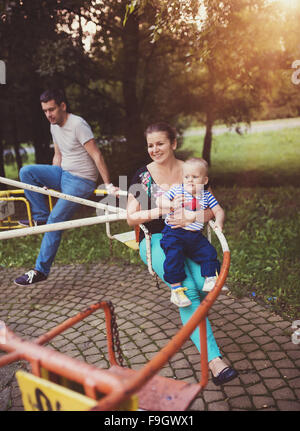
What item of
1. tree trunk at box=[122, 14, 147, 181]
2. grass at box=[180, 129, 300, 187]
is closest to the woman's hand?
tree trunk at box=[122, 14, 147, 181]

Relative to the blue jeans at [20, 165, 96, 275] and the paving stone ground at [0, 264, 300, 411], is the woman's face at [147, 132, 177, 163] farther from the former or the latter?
the paving stone ground at [0, 264, 300, 411]

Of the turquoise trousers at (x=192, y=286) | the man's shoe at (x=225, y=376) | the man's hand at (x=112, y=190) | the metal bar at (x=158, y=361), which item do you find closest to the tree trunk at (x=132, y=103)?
the man's hand at (x=112, y=190)

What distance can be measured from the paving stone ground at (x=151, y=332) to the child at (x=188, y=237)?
864mm

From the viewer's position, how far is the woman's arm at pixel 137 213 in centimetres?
296

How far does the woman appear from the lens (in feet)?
9.48

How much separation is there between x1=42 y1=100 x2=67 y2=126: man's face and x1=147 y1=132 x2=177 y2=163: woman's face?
1546 millimetres

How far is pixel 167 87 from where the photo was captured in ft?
42.7

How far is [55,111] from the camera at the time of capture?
4160 mm

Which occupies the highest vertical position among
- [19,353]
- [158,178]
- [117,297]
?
[158,178]

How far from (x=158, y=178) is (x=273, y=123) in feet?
108

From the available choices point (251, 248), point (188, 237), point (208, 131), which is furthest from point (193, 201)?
point (208, 131)

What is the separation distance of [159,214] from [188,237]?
0.27 metres
